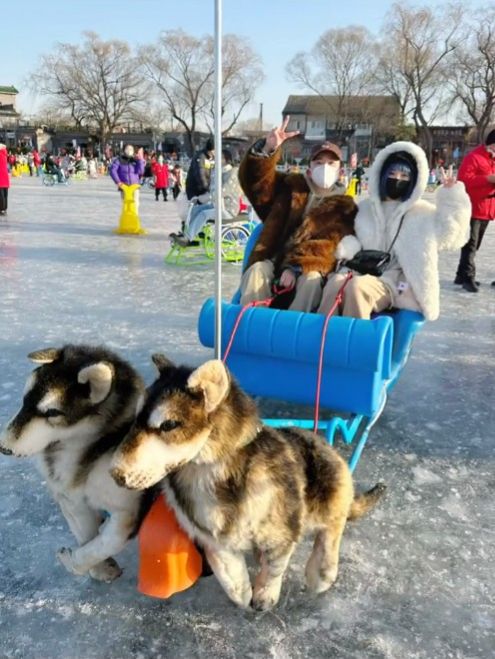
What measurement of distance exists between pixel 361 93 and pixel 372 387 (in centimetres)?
4544

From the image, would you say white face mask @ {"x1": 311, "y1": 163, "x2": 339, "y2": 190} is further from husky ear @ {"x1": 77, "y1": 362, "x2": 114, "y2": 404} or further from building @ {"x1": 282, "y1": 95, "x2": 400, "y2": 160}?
building @ {"x1": 282, "y1": 95, "x2": 400, "y2": 160}

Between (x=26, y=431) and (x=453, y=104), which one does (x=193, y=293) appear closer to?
(x=26, y=431)

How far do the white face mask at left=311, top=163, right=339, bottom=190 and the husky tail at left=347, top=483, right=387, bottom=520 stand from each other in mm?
1881

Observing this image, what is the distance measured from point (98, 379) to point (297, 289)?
1730 millimetres

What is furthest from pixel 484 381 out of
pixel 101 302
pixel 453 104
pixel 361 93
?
pixel 361 93

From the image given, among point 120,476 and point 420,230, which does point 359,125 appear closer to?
point 420,230

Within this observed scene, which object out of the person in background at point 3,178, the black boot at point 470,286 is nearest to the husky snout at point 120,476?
the black boot at point 470,286

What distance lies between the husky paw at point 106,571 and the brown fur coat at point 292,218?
1.82m

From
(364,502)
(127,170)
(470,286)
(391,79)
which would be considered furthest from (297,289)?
(391,79)

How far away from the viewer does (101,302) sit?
5.62 metres

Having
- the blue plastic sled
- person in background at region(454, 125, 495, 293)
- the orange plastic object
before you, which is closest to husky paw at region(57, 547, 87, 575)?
the orange plastic object

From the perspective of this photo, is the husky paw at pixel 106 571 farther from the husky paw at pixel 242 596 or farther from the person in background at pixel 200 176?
the person in background at pixel 200 176

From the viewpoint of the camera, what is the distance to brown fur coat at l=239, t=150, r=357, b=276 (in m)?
3.24

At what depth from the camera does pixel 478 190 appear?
241 inches
